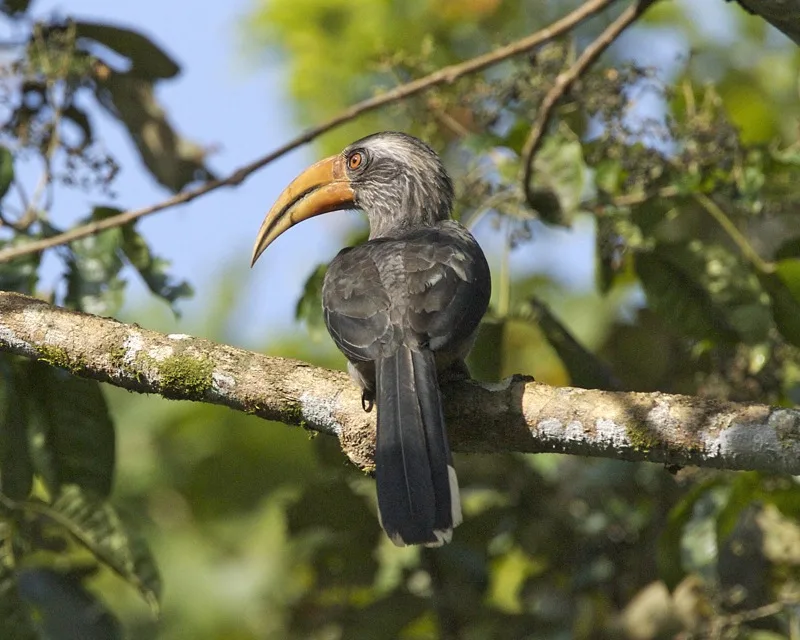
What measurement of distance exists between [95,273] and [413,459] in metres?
1.71

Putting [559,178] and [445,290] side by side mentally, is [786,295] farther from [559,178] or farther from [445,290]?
[445,290]

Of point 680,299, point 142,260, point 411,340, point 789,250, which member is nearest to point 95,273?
point 142,260

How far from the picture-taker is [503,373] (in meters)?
5.04

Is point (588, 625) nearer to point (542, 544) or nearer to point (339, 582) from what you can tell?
point (542, 544)

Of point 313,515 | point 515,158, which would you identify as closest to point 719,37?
point 515,158

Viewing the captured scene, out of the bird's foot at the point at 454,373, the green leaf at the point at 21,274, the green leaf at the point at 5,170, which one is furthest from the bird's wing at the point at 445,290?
the green leaf at the point at 5,170

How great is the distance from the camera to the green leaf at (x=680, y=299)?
14.4ft

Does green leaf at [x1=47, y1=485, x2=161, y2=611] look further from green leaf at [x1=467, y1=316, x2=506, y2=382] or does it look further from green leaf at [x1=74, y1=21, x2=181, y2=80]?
→ green leaf at [x1=74, y1=21, x2=181, y2=80]

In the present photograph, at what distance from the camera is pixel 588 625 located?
17.1ft

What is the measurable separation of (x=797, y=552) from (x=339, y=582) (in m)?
1.98

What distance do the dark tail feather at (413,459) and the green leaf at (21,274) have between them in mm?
1534

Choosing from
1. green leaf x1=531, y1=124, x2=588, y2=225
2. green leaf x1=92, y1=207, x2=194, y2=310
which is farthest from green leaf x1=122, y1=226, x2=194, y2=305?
green leaf x1=531, y1=124, x2=588, y2=225

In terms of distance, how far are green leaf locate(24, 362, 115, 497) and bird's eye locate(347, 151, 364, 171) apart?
1.57 meters

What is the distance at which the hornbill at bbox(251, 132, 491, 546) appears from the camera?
3111mm
